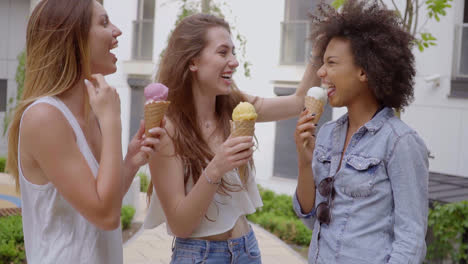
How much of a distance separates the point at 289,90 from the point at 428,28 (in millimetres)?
3480

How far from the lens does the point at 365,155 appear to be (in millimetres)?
2057

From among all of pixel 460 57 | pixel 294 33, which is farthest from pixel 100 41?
pixel 294 33

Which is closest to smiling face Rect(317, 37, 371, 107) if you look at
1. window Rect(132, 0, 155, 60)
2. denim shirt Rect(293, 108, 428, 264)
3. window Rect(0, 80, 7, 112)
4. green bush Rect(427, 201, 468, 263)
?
denim shirt Rect(293, 108, 428, 264)

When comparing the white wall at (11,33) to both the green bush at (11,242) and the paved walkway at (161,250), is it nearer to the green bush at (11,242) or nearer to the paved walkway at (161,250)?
the green bush at (11,242)

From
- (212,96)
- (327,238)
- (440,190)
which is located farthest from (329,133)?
(440,190)

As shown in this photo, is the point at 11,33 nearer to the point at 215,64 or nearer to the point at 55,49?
the point at 215,64

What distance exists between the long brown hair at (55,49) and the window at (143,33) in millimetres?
14228

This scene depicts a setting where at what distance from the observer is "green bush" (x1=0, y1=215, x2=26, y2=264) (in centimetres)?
616

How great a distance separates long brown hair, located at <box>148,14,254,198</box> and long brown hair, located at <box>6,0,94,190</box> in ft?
1.95

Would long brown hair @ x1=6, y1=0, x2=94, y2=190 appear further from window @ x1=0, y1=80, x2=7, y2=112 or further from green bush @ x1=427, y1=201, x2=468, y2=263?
window @ x1=0, y1=80, x2=7, y2=112

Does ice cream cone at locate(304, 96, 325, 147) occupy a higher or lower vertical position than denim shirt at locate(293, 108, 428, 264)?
higher

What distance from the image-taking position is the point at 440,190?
16.8 feet

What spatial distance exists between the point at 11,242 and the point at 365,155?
545 cm

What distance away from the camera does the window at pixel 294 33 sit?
13.1 m
